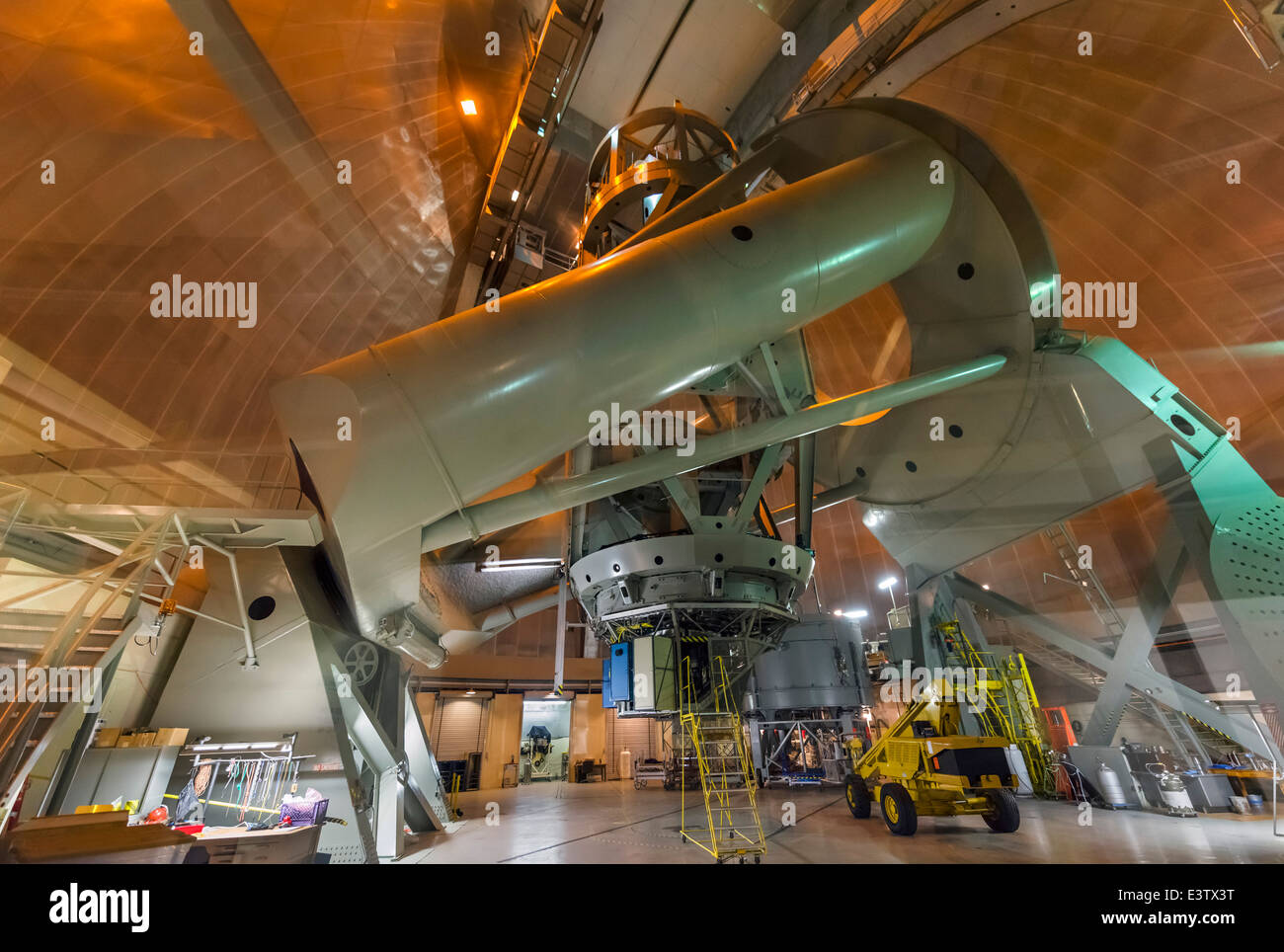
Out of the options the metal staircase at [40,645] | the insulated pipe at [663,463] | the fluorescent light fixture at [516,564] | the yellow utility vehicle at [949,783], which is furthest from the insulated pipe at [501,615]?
the yellow utility vehicle at [949,783]

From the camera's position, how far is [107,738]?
4.59m

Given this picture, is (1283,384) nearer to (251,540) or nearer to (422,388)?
(422,388)

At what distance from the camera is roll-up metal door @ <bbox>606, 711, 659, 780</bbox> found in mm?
19969

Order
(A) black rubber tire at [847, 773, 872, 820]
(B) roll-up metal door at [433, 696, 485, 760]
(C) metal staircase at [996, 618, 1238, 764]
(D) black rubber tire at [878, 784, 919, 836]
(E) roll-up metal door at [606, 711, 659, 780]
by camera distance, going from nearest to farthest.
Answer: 1. (D) black rubber tire at [878, 784, 919, 836]
2. (A) black rubber tire at [847, 773, 872, 820]
3. (C) metal staircase at [996, 618, 1238, 764]
4. (B) roll-up metal door at [433, 696, 485, 760]
5. (E) roll-up metal door at [606, 711, 659, 780]

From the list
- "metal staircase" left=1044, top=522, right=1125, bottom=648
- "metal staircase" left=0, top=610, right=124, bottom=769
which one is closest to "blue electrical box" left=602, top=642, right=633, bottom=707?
"metal staircase" left=0, top=610, right=124, bottom=769

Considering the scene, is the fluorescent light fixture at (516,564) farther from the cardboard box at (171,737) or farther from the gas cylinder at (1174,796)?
the gas cylinder at (1174,796)

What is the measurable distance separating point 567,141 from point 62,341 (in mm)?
10055

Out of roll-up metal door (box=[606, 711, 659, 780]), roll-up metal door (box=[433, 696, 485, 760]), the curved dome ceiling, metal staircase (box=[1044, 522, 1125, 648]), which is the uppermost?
the curved dome ceiling

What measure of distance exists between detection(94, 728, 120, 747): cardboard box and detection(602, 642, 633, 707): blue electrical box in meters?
4.82

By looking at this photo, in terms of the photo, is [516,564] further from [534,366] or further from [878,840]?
[878,840]

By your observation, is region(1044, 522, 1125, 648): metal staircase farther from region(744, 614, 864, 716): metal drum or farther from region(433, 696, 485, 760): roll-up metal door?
region(433, 696, 485, 760): roll-up metal door

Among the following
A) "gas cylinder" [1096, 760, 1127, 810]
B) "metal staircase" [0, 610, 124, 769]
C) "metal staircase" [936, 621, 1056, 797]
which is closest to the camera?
"metal staircase" [0, 610, 124, 769]

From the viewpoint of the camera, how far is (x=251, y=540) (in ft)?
17.8

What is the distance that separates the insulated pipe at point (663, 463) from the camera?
3846mm
